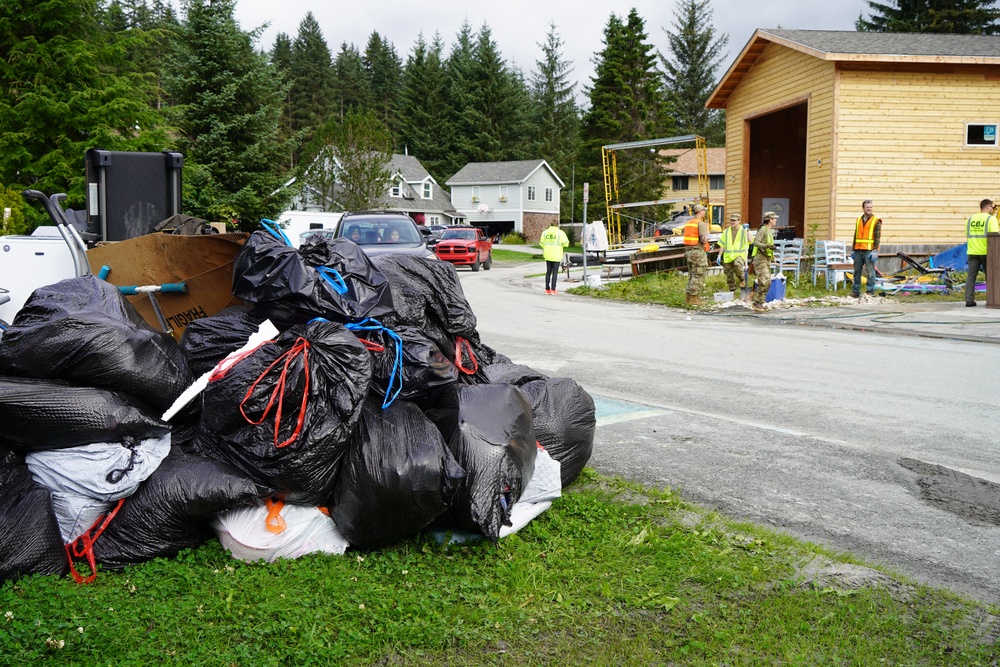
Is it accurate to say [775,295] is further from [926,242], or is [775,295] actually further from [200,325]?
[200,325]

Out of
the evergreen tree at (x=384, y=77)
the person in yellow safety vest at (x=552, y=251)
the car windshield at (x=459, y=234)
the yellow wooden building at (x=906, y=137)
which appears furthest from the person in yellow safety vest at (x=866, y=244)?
the evergreen tree at (x=384, y=77)

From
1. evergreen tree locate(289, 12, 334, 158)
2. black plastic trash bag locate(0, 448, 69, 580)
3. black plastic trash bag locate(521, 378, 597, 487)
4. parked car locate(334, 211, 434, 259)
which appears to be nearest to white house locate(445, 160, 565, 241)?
evergreen tree locate(289, 12, 334, 158)

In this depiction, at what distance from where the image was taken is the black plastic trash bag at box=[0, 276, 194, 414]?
3.43m

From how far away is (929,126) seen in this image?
1959 cm

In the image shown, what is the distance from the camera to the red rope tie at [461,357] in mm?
4184

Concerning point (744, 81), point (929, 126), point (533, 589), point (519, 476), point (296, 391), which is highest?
point (744, 81)

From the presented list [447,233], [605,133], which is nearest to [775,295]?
[447,233]

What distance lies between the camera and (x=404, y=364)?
3779 mm

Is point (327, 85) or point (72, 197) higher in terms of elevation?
point (327, 85)

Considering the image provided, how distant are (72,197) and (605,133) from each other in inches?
1519

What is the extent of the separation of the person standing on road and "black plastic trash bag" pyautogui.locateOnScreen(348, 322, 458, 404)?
39.2ft

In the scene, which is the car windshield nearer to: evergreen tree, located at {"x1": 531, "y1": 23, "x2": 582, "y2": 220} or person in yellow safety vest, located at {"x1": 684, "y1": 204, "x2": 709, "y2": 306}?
person in yellow safety vest, located at {"x1": 684, "y1": 204, "x2": 709, "y2": 306}

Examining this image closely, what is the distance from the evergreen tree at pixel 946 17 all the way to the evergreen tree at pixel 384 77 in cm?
4184

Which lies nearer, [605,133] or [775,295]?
[775,295]
